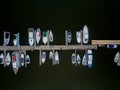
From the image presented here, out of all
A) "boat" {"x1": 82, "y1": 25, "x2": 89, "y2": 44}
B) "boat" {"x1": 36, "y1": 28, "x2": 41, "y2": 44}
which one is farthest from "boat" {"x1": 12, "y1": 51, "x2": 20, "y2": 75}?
"boat" {"x1": 82, "y1": 25, "x2": 89, "y2": 44}

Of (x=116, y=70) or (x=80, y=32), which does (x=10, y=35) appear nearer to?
(x=80, y=32)

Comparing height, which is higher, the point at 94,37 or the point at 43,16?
the point at 43,16

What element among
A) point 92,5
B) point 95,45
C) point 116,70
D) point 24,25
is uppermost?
point 92,5

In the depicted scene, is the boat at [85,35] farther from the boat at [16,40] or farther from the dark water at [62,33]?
the boat at [16,40]

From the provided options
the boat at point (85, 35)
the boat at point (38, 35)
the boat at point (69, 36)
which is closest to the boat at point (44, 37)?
the boat at point (38, 35)

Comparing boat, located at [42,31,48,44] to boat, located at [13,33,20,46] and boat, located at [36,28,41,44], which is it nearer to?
boat, located at [36,28,41,44]

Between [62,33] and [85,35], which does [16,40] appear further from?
[85,35]

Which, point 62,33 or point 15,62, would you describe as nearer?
point 15,62

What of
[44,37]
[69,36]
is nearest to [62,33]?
[69,36]

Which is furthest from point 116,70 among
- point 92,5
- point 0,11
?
point 0,11
